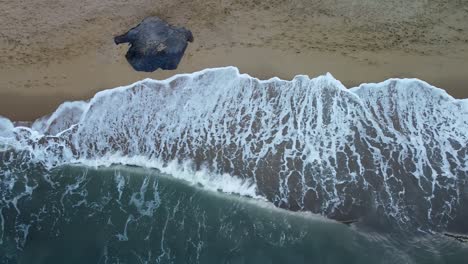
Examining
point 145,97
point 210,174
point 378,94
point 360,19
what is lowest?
point 210,174

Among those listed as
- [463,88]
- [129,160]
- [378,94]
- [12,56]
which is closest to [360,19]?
[378,94]

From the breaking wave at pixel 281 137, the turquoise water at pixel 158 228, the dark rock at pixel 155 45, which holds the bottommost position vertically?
the turquoise water at pixel 158 228

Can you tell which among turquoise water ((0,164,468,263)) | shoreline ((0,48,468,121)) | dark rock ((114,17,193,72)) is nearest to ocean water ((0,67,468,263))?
turquoise water ((0,164,468,263))

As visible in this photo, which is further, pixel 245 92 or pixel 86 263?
pixel 245 92

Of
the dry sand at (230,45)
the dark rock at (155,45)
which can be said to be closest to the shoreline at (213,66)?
the dry sand at (230,45)

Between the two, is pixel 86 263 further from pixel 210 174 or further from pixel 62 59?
pixel 62 59

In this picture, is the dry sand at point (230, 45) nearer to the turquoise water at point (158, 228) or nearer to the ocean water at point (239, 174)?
the ocean water at point (239, 174)

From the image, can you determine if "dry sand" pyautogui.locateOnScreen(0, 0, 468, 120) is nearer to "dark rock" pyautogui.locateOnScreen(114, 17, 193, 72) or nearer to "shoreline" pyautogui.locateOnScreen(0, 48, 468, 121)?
"shoreline" pyautogui.locateOnScreen(0, 48, 468, 121)
